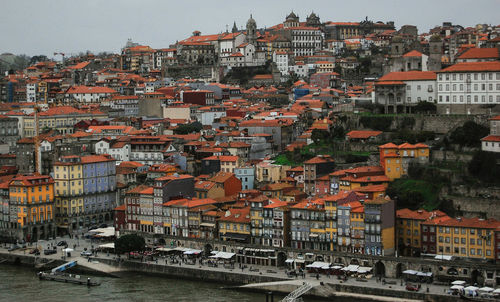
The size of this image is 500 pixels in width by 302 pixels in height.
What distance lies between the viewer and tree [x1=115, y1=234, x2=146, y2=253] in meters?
47.7

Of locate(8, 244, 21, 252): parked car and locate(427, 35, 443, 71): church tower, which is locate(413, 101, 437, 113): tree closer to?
locate(427, 35, 443, 71): church tower

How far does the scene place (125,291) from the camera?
142 ft

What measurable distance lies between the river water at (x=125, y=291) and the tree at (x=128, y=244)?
64.9 inches

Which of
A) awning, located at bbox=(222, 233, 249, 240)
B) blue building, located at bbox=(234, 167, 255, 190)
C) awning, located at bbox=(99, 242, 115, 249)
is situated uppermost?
blue building, located at bbox=(234, 167, 255, 190)

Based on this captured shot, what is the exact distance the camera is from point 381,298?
1528 inches

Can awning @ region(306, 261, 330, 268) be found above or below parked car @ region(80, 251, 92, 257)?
above

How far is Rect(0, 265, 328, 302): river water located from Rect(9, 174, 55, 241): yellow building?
280 inches

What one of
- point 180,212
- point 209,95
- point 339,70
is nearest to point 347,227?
point 180,212

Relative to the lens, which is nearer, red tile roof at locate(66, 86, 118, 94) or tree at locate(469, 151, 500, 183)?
tree at locate(469, 151, 500, 183)

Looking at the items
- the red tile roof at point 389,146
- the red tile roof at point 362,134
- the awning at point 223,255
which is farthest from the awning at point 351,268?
the red tile roof at point 362,134

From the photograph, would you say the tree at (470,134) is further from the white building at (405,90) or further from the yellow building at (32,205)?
the yellow building at (32,205)

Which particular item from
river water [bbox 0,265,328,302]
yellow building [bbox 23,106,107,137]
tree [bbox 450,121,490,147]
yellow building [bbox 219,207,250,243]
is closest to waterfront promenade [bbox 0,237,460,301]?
river water [bbox 0,265,328,302]

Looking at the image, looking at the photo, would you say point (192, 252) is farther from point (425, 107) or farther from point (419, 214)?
point (425, 107)

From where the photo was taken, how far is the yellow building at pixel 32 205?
5384 centimetres
